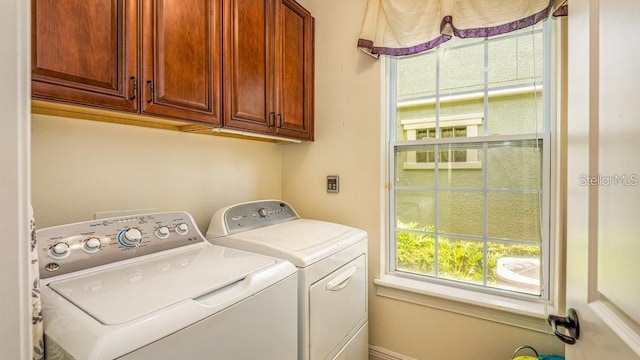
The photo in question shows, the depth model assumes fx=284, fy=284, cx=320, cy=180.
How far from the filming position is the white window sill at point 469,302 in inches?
56.2

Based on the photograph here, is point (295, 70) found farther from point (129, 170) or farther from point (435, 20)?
point (129, 170)

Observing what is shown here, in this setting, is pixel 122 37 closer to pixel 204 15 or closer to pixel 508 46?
pixel 204 15

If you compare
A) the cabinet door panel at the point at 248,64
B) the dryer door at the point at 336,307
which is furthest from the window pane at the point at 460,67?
the dryer door at the point at 336,307

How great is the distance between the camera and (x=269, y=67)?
1.61 meters

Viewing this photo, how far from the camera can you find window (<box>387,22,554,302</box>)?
149 centimetres

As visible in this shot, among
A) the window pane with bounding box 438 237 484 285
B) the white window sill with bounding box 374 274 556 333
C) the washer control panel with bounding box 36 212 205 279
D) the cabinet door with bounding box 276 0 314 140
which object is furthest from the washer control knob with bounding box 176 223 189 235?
the window pane with bounding box 438 237 484 285

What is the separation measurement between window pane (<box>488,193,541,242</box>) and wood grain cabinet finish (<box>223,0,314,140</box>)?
122 centimetres

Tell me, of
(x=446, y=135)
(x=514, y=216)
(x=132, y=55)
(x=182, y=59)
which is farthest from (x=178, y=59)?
(x=514, y=216)

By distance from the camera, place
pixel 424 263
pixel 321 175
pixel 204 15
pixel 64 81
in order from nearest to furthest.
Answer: pixel 64 81
pixel 204 15
pixel 424 263
pixel 321 175

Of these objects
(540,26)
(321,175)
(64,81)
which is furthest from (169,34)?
(540,26)

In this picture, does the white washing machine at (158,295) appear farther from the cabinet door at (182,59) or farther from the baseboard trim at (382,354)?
the baseboard trim at (382,354)

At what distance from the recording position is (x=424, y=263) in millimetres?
1793

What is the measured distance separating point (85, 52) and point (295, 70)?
1142mm

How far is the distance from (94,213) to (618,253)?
1.68 meters
